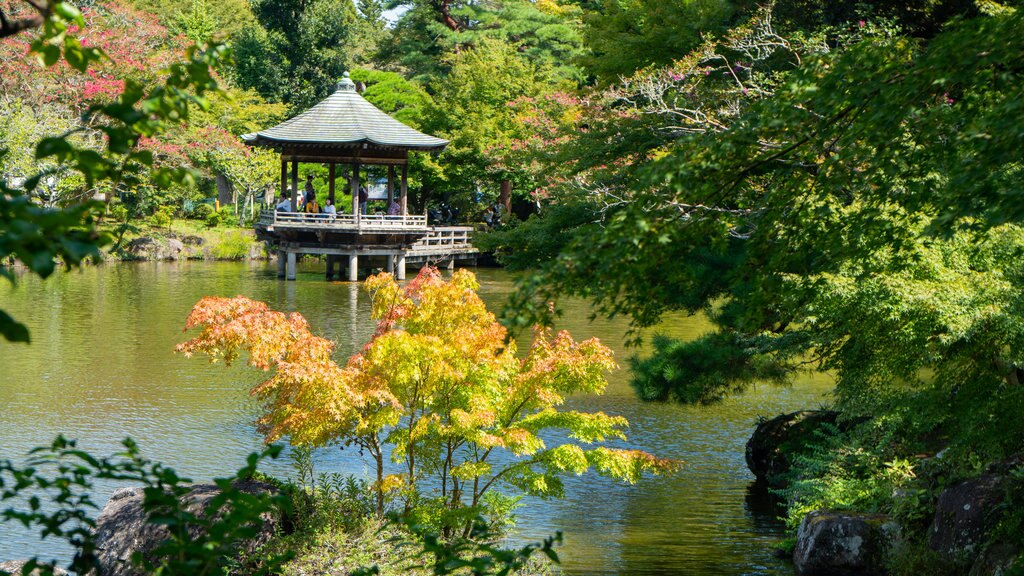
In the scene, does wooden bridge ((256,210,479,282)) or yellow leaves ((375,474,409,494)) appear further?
wooden bridge ((256,210,479,282))

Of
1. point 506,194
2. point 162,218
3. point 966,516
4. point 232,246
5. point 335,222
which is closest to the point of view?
point 966,516

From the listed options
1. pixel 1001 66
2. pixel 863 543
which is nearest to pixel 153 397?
pixel 863 543

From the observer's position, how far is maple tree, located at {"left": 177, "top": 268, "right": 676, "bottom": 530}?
25.5 ft

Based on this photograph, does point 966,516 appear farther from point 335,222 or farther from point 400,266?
point 400,266

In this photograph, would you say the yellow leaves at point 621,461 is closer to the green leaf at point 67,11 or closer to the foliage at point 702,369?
the foliage at point 702,369

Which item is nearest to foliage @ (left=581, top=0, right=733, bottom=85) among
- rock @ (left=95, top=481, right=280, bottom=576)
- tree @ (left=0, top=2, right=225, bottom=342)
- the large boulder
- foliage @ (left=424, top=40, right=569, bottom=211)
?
rock @ (left=95, top=481, right=280, bottom=576)

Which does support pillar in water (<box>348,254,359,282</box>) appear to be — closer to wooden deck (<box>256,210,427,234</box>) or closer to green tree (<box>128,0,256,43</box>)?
wooden deck (<box>256,210,427,234</box>)

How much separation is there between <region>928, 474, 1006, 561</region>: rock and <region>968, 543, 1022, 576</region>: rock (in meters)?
0.17

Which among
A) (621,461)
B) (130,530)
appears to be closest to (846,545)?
(621,461)

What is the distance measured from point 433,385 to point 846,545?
3478 mm

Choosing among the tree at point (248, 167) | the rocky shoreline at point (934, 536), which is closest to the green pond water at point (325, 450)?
the rocky shoreline at point (934, 536)

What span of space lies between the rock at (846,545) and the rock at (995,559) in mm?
1155

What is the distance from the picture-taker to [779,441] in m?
10.6

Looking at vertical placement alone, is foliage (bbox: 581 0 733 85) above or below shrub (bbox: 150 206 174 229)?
above
